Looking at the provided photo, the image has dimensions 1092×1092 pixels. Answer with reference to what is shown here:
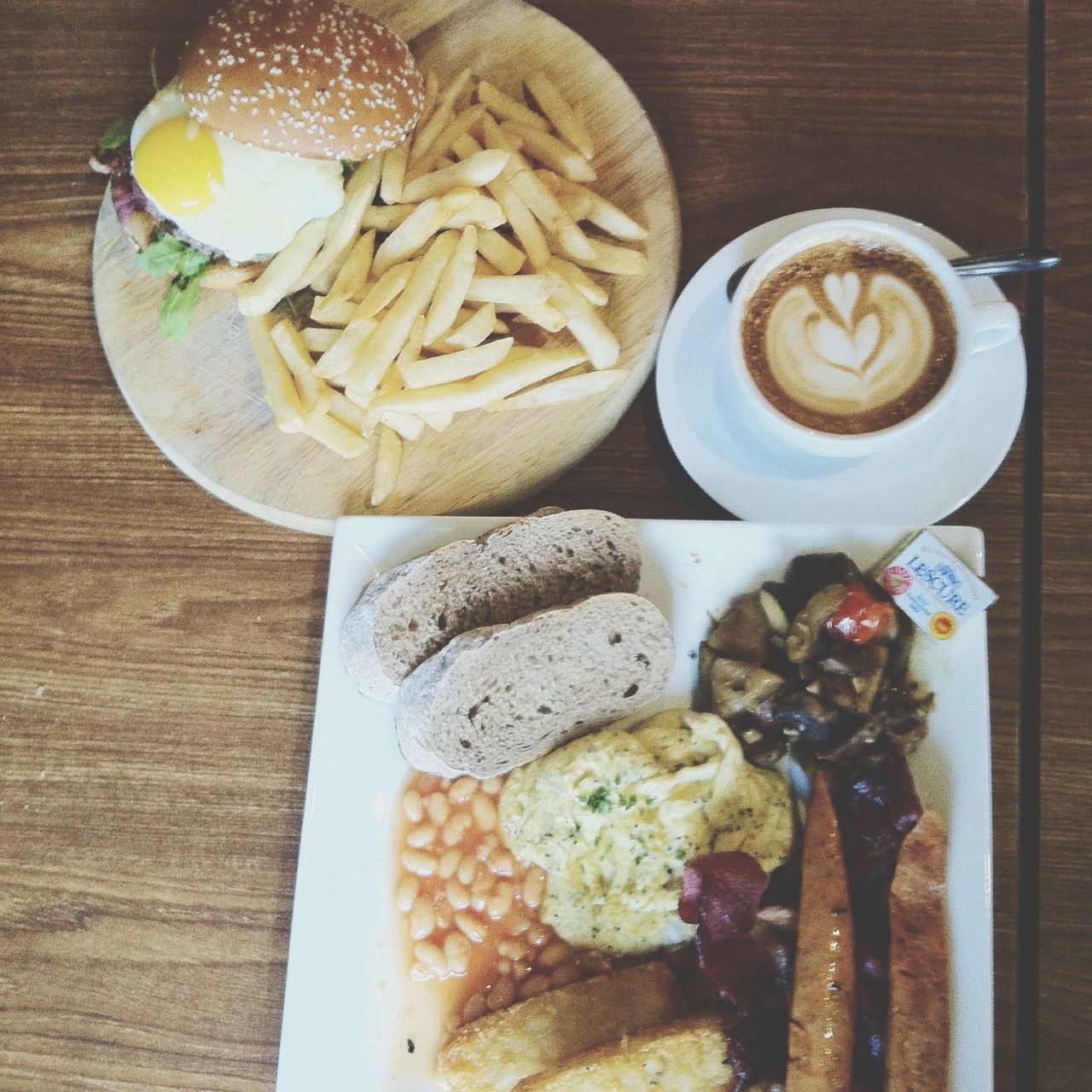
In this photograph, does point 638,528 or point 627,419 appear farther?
point 627,419

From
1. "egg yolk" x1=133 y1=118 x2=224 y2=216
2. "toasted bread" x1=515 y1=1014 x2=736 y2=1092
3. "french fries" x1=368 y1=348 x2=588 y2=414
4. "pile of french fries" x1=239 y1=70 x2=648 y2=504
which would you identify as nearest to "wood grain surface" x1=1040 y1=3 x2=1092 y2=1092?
"toasted bread" x1=515 y1=1014 x2=736 y2=1092

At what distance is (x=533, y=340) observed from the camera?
1.98m

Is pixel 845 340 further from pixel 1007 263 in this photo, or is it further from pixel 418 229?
pixel 418 229

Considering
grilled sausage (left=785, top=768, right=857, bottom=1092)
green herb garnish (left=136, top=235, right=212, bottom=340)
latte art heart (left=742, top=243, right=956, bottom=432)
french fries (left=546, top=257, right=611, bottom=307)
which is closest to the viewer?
grilled sausage (left=785, top=768, right=857, bottom=1092)

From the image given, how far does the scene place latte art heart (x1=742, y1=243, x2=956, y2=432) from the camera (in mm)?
1717

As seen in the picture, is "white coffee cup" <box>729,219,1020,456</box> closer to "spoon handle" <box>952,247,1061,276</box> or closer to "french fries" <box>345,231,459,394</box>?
"spoon handle" <box>952,247,1061,276</box>

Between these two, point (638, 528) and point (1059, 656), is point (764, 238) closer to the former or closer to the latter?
point (638, 528)

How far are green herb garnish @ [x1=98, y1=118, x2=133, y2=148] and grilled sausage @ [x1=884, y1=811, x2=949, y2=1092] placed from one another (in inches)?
84.1

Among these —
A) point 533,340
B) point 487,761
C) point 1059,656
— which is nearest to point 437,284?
point 533,340

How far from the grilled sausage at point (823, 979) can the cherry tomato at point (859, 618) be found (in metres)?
0.34

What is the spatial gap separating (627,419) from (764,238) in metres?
0.46

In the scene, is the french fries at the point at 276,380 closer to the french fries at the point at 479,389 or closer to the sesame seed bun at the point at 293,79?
the french fries at the point at 479,389

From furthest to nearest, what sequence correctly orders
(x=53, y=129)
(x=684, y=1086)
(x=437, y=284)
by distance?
(x=53, y=129) < (x=437, y=284) < (x=684, y=1086)

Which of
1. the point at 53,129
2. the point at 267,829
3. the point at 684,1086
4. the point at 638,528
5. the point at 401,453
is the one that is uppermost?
the point at 53,129
